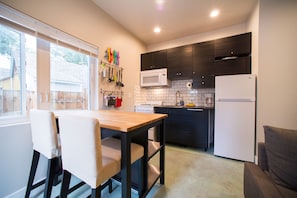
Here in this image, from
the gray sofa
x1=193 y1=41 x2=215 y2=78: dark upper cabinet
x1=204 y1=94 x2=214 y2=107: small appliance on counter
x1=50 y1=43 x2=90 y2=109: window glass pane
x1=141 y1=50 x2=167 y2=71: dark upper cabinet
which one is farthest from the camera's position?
x1=141 y1=50 x2=167 y2=71: dark upper cabinet

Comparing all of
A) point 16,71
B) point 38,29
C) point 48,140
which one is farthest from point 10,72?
point 48,140

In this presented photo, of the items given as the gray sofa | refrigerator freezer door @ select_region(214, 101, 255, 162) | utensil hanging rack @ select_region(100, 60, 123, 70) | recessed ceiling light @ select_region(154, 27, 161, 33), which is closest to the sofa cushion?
the gray sofa

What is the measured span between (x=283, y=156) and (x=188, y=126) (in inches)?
77.6

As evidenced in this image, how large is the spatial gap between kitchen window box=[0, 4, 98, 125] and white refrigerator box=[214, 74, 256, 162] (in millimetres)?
2513

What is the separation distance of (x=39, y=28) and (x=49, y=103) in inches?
36.1

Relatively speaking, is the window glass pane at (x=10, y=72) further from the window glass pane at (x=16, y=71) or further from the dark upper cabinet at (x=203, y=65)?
the dark upper cabinet at (x=203, y=65)

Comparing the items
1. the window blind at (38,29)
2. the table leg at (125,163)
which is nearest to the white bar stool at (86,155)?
the table leg at (125,163)

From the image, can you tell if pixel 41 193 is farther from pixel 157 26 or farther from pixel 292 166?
pixel 157 26

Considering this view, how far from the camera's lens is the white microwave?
3.28 m

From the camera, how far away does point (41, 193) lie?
1.45 metres

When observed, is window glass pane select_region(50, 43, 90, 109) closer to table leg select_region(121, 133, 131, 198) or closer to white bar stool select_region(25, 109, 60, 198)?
white bar stool select_region(25, 109, 60, 198)

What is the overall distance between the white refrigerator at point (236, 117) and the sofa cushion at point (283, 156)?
4.82ft

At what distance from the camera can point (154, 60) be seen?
11.4 ft

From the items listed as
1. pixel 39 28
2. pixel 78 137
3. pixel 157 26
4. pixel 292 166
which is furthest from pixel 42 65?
pixel 292 166
